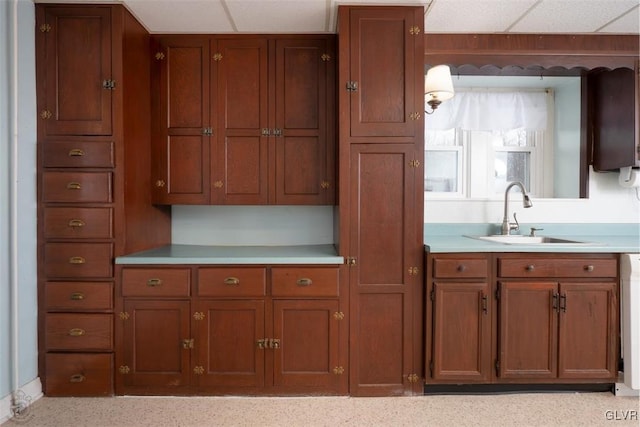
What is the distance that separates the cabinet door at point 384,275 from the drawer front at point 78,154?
4.80 feet

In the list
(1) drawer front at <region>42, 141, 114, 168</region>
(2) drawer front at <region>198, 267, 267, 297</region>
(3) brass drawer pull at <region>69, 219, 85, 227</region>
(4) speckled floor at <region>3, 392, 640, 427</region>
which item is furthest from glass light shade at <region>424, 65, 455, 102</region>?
(3) brass drawer pull at <region>69, 219, 85, 227</region>

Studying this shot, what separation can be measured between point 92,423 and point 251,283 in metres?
1.06

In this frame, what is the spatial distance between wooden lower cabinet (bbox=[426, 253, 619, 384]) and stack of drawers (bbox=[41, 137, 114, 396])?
1.89 m

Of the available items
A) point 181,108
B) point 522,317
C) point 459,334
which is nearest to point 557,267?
point 522,317

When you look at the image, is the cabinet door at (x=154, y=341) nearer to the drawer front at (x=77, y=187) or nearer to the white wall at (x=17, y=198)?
the white wall at (x=17, y=198)

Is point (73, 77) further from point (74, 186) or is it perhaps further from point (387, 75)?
point (387, 75)

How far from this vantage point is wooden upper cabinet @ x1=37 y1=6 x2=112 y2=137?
206cm

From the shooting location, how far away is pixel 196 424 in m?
1.85

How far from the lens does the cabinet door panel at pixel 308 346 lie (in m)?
2.08

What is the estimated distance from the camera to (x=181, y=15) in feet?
7.02

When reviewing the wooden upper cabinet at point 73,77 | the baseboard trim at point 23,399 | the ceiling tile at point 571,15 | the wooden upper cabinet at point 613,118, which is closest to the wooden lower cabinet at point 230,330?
the baseboard trim at point 23,399


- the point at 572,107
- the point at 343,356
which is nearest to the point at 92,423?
the point at 343,356

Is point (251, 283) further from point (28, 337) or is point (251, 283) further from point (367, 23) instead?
point (367, 23)

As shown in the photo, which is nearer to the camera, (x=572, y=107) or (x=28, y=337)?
(x=28, y=337)
